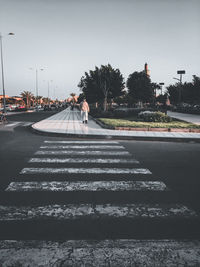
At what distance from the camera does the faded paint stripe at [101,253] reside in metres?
2.20

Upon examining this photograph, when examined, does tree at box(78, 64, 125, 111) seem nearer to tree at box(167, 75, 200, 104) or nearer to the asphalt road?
tree at box(167, 75, 200, 104)

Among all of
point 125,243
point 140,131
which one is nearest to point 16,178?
point 125,243

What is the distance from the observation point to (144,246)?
245cm

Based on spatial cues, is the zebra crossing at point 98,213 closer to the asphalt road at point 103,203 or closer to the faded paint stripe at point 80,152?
the asphalt road at point 103,203

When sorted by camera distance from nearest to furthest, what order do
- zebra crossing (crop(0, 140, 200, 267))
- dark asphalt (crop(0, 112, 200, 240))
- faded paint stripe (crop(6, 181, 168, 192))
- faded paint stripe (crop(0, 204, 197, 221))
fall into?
zebra crossing (crop(0, 140, 200, 267)) → dark asphalt (crop(0, 112, 200, 240)) → faded paint stripe (crop(0, 204, 197, 221)) → faded paint stripe (crop(6, 181, 168, 192))

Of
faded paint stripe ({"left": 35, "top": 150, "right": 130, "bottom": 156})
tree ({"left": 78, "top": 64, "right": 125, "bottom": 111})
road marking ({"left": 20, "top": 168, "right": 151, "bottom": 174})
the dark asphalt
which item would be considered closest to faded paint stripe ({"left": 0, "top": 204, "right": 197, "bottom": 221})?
the dark asphalt

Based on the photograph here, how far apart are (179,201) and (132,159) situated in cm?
267

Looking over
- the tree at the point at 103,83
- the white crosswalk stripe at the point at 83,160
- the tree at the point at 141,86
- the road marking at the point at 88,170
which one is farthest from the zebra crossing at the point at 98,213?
the tree at the point at 141,86

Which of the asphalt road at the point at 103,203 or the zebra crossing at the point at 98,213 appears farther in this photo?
the asphalt road at the point at 103,203

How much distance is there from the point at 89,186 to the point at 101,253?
1.92 metres

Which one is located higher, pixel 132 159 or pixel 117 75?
pixel 117 75

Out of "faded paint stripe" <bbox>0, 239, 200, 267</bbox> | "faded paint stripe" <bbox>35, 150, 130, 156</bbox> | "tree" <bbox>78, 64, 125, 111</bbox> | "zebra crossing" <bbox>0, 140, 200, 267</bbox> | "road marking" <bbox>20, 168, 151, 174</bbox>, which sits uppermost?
"tree" <bbox>78, 64, 125, 111</bbox>

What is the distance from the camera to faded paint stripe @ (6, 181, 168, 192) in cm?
407

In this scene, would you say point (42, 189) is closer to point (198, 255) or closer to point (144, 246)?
point (144, 246)
